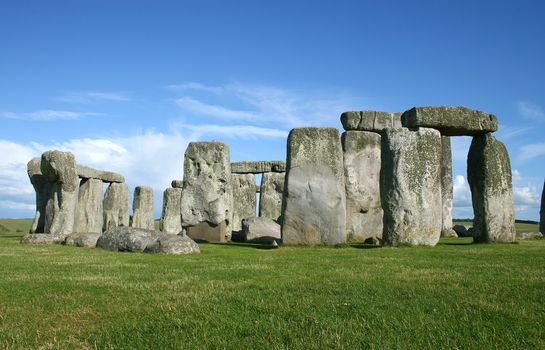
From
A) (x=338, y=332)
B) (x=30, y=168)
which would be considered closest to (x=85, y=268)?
(x=338, y=332)

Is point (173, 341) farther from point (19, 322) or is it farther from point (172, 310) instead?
point (19, 322)

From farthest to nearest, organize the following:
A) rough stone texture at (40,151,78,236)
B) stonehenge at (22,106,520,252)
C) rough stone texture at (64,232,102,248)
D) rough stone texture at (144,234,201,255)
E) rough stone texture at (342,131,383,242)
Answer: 1. rough stone texture at (40,151,78,236)
2. rough stone texture at (342,131,383,242)
3. rough stone texture at (64,232,102,248)
4. stonehenge at (22,106,520,252)
5. rough stone texture at (144,234,201,255)

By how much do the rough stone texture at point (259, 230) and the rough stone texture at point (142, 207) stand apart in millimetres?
9239

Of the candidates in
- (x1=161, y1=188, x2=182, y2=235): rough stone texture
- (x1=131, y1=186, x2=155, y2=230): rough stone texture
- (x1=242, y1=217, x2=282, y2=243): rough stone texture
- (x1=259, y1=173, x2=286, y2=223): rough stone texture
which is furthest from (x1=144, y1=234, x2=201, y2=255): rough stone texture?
(x1=131, y1=186, x2=155, y2=230): rough stone texture

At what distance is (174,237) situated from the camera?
11.8m

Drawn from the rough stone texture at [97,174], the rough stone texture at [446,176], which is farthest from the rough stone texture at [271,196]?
the rough stone texture at [446,176]

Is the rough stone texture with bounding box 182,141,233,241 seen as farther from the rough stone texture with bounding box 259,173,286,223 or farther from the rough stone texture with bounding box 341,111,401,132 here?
the rough stone texture with bounding box 259,173,286,223

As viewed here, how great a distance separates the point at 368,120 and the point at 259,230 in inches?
204

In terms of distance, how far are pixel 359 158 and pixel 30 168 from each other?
12440 mm

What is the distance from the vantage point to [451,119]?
45.9ft

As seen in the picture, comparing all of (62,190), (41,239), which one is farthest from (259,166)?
(41,239)

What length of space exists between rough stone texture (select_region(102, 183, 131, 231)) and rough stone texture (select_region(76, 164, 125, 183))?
1.53 ft

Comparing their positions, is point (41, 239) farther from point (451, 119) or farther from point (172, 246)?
point (451, 119)

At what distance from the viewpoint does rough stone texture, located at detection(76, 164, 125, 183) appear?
21.2 m
